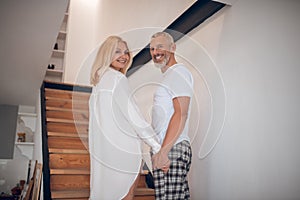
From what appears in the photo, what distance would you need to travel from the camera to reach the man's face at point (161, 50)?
1.75 meters

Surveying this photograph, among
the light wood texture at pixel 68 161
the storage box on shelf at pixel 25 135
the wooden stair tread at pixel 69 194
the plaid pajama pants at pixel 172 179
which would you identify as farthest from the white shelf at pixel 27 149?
the plaid pajama pants at pixel 172 179

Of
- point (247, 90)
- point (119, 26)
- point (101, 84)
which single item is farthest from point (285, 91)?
point (119, 26)

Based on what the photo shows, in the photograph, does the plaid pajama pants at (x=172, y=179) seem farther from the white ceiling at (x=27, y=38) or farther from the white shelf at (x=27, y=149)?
the white shelf at (x=27, y=149)

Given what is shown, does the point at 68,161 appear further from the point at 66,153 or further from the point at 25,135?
the point at 25,135

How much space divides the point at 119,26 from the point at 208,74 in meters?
2.42

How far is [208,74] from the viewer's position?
7.23ft

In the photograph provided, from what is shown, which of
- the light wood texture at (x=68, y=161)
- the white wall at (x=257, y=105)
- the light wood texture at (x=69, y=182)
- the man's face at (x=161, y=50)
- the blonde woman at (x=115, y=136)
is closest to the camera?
the white wall at (x=257, y=105)

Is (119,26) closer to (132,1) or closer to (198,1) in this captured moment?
(132,1)

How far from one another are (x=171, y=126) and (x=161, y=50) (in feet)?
1.52

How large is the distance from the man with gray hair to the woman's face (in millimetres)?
163

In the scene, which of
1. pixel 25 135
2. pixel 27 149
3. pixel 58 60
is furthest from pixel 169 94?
pixel 58 60

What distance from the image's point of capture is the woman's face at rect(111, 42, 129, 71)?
5.58 ft

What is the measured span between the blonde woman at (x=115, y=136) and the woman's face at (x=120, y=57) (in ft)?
0.07

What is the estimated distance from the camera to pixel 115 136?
1622mm
